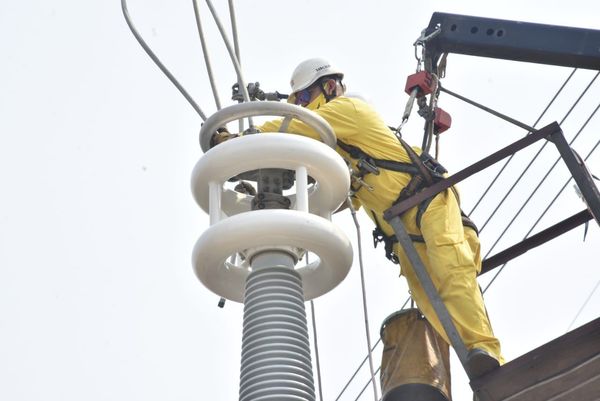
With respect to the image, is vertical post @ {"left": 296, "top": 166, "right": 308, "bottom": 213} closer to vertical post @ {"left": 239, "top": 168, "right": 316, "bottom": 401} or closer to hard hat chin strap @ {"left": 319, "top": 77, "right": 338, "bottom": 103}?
vertical post @ {"left": 239, "top": 168, "right": 316, "bottom": 401}

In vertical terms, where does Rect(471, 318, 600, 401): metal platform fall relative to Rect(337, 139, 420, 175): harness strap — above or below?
below

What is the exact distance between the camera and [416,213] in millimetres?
5871

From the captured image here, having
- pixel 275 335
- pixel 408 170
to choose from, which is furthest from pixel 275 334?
pixel 408 170

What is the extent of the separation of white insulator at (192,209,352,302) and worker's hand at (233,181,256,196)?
0.46 m

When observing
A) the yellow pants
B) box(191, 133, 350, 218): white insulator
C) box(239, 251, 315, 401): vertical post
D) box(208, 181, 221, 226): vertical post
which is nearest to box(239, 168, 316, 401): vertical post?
box(239, 251, 315, 401): vertical post

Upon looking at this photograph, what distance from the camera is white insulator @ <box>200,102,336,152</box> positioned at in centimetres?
495

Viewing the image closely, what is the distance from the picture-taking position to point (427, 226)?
19.0 ft

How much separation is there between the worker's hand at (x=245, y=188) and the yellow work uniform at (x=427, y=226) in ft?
1.02

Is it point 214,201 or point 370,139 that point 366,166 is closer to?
point 370,139

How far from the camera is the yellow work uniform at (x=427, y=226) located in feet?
17.6

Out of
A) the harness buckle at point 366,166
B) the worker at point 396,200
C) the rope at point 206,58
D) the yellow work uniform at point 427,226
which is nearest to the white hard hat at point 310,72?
the worker at point 396,200

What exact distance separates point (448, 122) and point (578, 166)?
7.01 ft

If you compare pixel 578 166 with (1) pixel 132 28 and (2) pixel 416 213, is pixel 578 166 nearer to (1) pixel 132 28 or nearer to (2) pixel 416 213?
(2) pixel 416 213

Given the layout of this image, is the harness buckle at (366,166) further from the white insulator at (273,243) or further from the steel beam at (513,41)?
the steel beam at (513,41)
